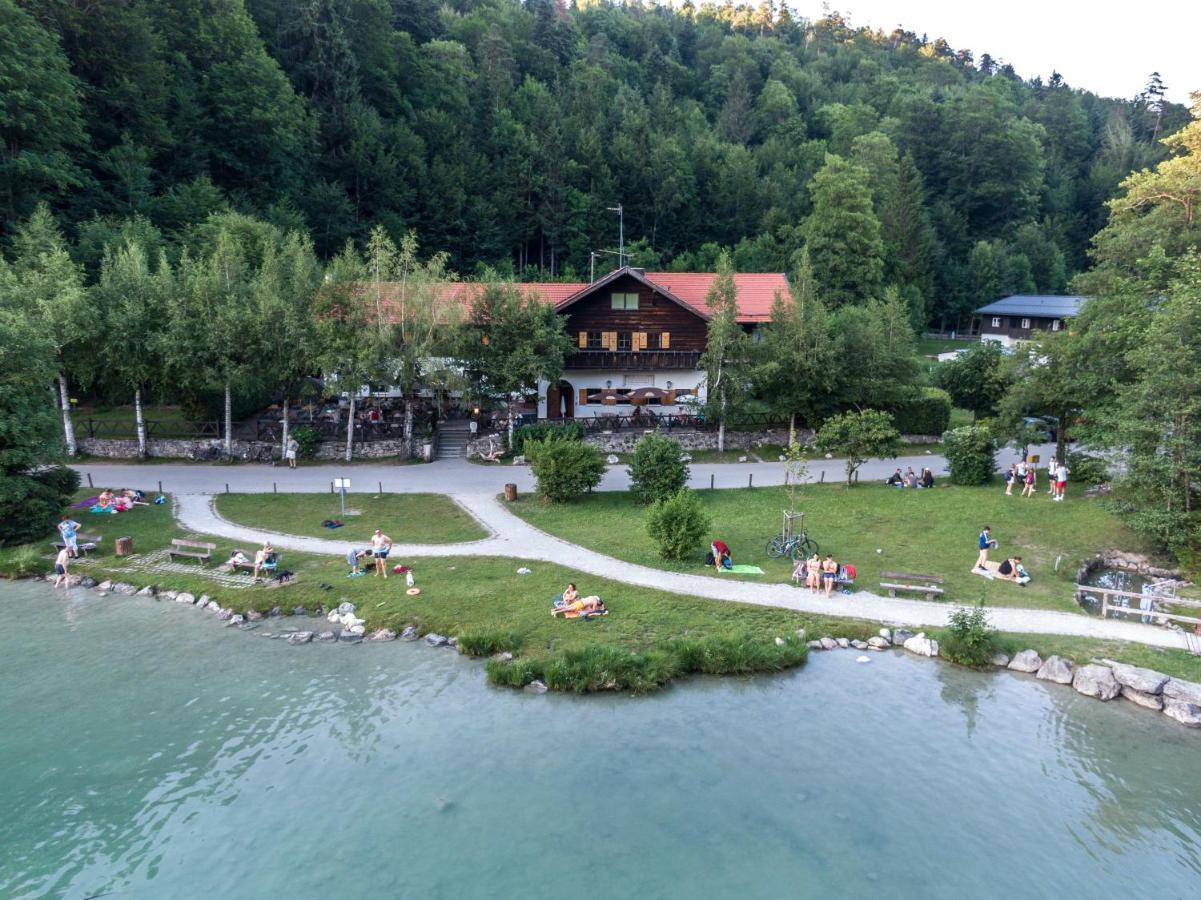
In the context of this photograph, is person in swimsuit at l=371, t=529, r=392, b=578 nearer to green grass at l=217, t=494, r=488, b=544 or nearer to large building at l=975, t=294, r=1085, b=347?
green grass at l=217, t=494, r=488, b=544

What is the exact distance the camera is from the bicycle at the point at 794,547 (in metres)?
25.3

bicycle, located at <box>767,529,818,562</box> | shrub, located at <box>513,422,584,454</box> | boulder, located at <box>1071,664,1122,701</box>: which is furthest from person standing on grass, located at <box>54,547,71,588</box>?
boulder, located at <box>1071,664,1122,701</box>

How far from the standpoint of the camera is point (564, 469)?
30.7 meters

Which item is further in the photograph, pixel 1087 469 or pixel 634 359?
pixel 634 359

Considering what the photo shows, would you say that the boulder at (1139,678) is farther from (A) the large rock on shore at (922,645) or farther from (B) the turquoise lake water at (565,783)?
(A) the large rock on shore at (922,645)

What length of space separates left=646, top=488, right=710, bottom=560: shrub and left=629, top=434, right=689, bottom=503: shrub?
17.9 ft

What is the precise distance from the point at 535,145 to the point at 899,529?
231ft

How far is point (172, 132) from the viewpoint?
60438 millimetres

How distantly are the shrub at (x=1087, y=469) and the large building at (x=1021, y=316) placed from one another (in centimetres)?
4244

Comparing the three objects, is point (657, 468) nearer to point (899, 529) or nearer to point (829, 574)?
point (899, 529)

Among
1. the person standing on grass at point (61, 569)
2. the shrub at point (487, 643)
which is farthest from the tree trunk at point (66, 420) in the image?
the shrub at point (487, 643)

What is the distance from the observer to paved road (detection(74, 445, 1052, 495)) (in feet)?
110

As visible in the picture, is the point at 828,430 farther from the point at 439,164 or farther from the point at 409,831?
the point at 439,164

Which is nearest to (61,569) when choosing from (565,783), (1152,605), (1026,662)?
(565,783)
